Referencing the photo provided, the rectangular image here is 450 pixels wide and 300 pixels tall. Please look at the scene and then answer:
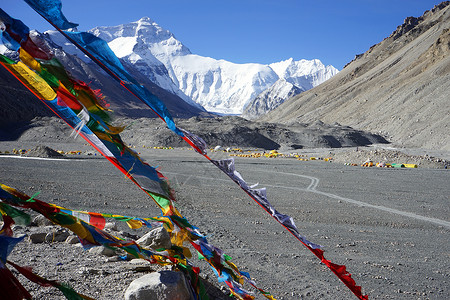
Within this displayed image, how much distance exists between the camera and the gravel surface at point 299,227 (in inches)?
158

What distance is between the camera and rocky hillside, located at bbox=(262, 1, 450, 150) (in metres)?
48.5

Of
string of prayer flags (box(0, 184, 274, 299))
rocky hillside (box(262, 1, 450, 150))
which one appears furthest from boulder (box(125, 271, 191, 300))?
rocky hillside (box(262, 1, 450, 150))

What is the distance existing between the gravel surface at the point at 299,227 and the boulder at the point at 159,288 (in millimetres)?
324

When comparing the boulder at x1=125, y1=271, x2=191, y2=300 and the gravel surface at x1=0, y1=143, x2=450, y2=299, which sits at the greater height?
the boulder at x1=125, y1=271, x2=191, y2=300

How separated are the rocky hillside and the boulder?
4146cm

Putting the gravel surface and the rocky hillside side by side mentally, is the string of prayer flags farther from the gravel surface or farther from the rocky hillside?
the rocky hillside

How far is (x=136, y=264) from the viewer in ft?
12.1

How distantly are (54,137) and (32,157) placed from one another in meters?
23.7

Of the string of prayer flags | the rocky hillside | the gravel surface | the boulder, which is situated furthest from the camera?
the rocky hillside

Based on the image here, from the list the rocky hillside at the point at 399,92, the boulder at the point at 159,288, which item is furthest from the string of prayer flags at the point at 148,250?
the rocky hillside at the point at 399,92

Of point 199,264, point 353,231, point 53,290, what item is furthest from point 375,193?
point 53,290

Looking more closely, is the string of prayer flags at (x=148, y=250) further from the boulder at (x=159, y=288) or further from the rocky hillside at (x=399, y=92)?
the rocky hillside at (x=399, y=92)

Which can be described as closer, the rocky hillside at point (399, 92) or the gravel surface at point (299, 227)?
the gravel surface at point (299, 227)

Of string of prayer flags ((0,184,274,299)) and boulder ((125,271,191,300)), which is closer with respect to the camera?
string of prayer flags ((0,184,274,299))
